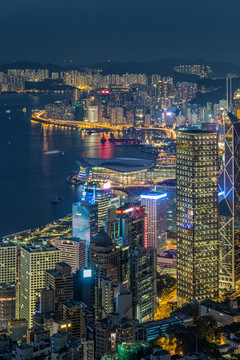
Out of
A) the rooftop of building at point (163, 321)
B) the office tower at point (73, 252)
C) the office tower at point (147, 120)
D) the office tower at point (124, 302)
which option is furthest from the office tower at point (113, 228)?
the office tower at point (147, 120)

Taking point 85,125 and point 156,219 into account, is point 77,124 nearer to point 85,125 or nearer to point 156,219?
point 85,125

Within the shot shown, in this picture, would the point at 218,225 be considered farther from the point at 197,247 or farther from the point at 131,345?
the point at 131,345

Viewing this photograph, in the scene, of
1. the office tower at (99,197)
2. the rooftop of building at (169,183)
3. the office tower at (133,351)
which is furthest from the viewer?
the rooftop of building at (169,183)

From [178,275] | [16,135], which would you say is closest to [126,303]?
[178,275]

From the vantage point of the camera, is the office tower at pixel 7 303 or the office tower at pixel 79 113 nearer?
the office tower at pixel 7 303

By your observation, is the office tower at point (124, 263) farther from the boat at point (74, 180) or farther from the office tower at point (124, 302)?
the boat at point (74, 180)
